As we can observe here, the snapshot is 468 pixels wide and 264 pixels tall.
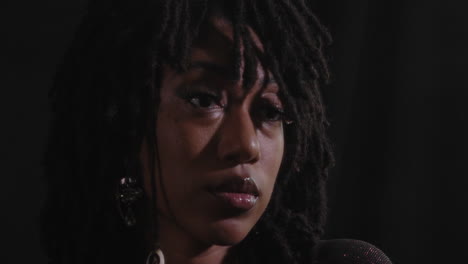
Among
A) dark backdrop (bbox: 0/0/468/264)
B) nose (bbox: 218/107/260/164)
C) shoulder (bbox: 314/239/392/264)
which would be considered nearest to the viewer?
nose (bbox: 218/107/260/164)

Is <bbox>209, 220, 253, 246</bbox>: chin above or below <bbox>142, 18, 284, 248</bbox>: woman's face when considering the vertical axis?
below

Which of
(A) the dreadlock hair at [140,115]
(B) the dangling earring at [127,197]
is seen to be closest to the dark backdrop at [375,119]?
(A) the dreadlock hair at [140,115]

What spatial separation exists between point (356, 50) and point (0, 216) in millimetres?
1027

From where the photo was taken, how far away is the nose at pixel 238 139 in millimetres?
984

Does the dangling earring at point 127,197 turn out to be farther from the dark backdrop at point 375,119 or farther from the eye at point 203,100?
the dark backdrop at point 375,119

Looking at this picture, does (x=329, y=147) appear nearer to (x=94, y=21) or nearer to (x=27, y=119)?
(x=94, y=21)

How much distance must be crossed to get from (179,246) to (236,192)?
0.60ft

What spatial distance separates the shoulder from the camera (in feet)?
3.56

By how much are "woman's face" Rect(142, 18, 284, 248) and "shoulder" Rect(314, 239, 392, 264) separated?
170 millimetres

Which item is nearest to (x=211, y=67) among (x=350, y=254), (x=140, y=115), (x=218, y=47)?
(x=218, y=47)

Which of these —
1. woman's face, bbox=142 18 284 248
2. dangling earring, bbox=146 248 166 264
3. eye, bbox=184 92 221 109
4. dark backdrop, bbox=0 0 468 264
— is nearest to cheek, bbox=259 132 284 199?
woman's face, bbox=142 18 284 248

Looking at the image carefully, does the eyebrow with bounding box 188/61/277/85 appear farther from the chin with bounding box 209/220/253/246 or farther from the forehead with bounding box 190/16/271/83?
the chin with bounding box 209/220/253/246

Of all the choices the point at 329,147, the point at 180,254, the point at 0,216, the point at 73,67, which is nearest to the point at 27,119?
the point at 0,216

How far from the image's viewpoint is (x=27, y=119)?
1462mm
